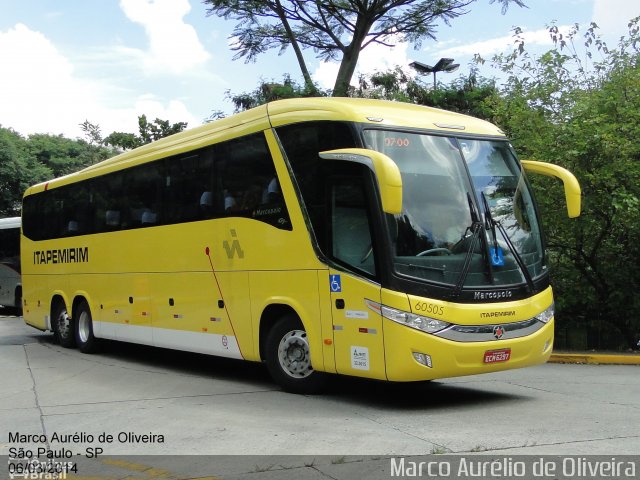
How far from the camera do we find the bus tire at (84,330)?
48.4ft

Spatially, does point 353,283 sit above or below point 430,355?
above

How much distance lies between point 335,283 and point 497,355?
1974 millimetres

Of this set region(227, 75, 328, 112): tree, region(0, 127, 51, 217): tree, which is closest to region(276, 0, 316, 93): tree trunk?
region(227, 75, 328, 112): tree

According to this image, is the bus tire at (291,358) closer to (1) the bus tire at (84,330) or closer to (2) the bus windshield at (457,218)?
(2) the bus windshield at (457,218)

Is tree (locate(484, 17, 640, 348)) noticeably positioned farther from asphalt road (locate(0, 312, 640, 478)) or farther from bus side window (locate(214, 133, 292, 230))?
bus side window (locate(214, 133, 292, 230))

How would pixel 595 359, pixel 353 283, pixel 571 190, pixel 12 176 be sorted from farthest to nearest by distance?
1. pixel 12 176
2. pixel 595 359
3. pixel 571 190
4. pixel 353 283

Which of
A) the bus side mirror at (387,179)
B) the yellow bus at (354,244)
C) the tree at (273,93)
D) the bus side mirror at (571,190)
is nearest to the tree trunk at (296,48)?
the tree at (273,93)

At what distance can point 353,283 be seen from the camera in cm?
823

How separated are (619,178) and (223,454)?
32.4 ft

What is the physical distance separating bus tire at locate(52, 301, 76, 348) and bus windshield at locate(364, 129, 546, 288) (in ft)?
32.3

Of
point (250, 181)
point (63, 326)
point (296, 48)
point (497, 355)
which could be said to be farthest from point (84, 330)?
point (296, 48)

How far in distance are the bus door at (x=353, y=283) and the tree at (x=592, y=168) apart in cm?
644

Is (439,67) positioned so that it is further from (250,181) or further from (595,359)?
(250,181)

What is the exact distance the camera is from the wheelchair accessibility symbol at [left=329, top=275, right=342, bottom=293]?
8.42 metres
